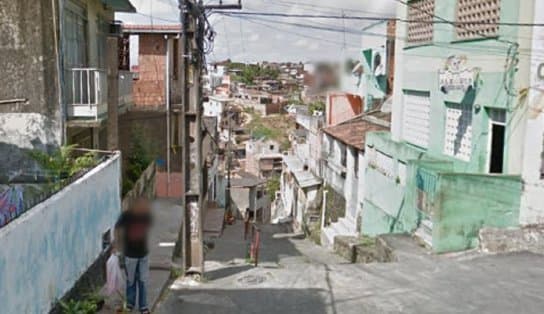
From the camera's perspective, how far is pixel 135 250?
8.75m

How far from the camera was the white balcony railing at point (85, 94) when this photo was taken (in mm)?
14117

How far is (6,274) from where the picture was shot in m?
5.98

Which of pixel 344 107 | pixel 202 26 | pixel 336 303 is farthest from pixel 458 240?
pixel 344 107

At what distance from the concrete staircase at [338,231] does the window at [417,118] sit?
510 centimetres

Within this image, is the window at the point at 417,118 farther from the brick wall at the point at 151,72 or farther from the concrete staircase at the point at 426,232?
the brick wall at the point at 151,72

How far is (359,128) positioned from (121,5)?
12.6 metres

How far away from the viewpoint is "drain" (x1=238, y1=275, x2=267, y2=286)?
11.2 meters

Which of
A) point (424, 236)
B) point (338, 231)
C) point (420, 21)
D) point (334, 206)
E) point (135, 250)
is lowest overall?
point (338, 231)

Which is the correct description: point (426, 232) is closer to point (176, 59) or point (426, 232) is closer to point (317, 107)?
point (176, 59)

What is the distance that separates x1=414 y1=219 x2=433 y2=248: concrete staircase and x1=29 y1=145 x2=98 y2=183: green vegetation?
7.62 meters

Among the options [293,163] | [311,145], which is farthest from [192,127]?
[293,163]

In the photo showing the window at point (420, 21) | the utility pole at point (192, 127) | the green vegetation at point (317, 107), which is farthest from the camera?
the green vegetation at point (317, 107)

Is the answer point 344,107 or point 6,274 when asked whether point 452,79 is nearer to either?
point 6,274

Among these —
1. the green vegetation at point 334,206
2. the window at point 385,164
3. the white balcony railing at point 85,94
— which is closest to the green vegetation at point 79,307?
the white balcony railing at point 85,94
